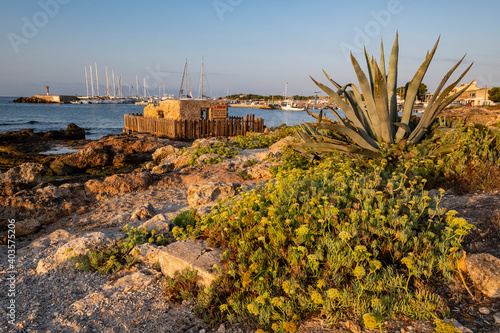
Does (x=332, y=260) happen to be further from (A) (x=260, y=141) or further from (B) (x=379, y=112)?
(A) (x=260, y=141)

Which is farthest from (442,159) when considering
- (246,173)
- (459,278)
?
(246,173)

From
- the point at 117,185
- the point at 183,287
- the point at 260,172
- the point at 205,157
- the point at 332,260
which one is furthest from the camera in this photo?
the point at 205,157

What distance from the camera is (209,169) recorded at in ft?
28.6

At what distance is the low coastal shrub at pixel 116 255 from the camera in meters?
3.62

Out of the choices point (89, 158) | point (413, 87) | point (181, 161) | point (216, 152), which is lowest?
point (89, 158)

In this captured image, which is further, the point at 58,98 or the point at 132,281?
the point at 58,98

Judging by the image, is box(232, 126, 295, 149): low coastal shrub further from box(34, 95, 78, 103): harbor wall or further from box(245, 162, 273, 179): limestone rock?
box(34, 95, 78, 103): harbor wall

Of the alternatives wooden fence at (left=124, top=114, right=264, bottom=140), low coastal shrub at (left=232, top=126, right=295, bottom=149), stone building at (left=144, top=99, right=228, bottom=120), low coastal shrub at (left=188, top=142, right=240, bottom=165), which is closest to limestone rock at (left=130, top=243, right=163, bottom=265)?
low coastal shrub at (left=188, top=142, right=240, bottom=165)

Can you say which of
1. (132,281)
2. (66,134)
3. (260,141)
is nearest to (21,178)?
(132,281)

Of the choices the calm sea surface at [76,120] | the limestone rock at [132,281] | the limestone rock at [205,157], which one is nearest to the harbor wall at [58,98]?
the calm sea surface at [76,120]

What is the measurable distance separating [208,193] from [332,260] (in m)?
3.66

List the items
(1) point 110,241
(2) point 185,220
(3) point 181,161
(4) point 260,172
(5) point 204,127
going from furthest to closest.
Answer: (5) point 204,127 → (3) point 181,161 → (4) point 260,172 → (2) point 185,220 → (1) point 110,241

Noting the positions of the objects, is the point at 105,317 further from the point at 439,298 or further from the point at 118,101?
the point at 118,101

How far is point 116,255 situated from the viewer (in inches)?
152
